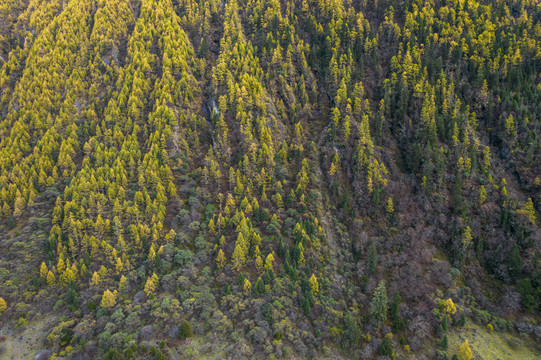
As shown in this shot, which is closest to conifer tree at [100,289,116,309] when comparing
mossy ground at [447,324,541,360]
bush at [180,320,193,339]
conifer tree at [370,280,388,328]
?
bush at [180,320,193,339]

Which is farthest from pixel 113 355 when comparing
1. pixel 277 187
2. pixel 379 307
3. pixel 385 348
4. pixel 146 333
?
pixel 379 307

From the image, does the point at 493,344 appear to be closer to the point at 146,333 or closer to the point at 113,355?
the point at 146,333

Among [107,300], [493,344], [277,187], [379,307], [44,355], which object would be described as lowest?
[493,344]

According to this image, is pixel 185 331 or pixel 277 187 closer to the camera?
pixel 185 331

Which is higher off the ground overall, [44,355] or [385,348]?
[44,355]

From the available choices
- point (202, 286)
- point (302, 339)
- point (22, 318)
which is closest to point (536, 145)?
point (302, 339)

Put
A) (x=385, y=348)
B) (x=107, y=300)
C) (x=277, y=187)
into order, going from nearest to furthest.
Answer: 1. (x=385, y=348)
2. (x=107, y=300)
3. (x=277, y=187)

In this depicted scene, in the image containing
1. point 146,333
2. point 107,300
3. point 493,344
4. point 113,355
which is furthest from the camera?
point 107,300
